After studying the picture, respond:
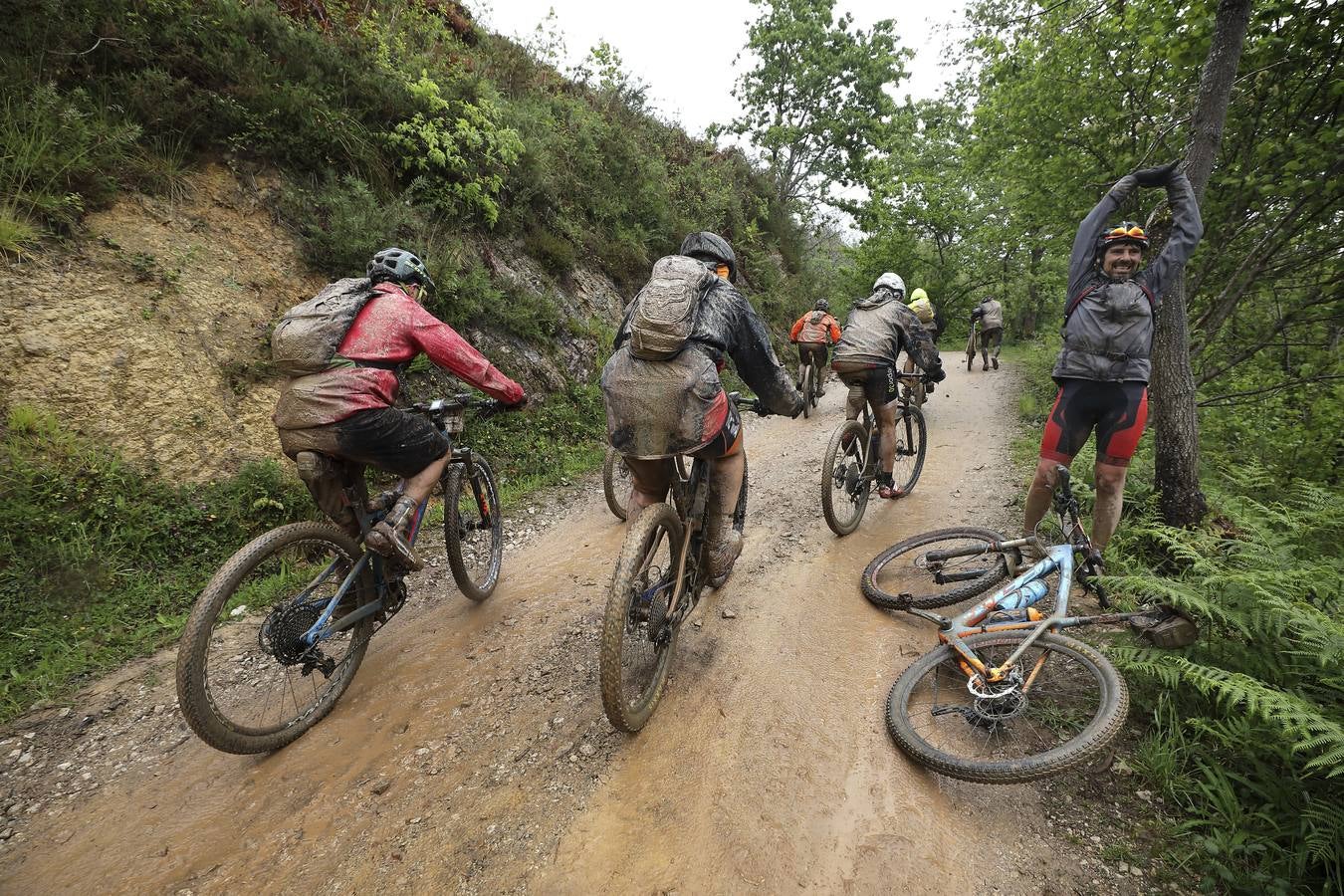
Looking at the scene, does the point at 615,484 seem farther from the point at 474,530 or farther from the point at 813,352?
the point at 813,352

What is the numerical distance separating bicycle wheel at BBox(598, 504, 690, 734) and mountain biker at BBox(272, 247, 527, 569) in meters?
1.44

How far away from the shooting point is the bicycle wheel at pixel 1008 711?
215 centimetres

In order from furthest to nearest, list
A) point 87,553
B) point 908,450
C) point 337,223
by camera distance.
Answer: point 908,450, point 337,223, point 87,553

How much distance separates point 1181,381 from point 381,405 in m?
5.50

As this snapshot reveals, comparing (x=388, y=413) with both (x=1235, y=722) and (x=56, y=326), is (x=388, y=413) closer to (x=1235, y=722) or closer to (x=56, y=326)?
(x=56, y=326)

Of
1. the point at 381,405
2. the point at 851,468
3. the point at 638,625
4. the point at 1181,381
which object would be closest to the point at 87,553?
the point at 381,405

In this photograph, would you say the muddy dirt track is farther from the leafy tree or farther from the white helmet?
the leafy tree

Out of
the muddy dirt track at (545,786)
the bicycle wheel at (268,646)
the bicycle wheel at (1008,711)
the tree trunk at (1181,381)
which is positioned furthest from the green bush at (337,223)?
the tree trunk at (1181,381)

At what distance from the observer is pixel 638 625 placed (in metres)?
2.63

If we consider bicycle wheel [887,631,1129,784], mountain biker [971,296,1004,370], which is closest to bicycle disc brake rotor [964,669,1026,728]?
bicycle wheel [887,631,1129,784]

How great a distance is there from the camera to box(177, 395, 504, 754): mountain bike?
233cm

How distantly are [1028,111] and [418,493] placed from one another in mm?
7553

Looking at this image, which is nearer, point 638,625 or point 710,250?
point 638,625

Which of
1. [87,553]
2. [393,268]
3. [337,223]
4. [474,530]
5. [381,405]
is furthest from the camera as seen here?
[337,223]
